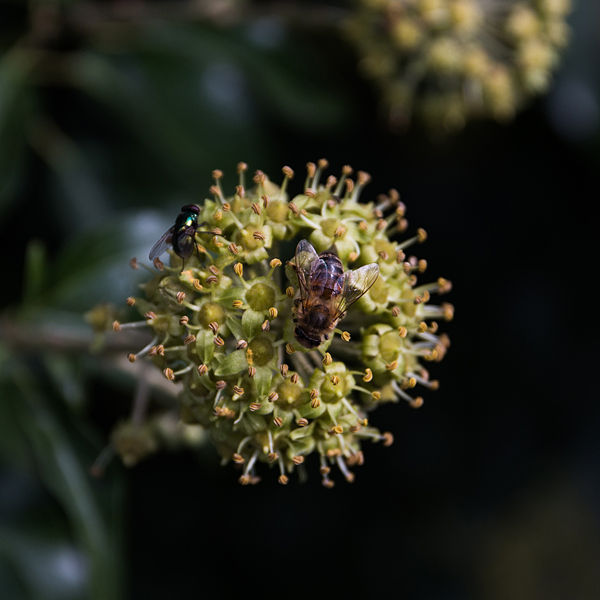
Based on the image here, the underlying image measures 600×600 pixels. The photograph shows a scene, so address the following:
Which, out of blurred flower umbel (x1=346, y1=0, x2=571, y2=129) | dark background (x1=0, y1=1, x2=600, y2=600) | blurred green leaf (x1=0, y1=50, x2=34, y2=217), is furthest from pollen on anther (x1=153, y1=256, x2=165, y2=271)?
blurred flower umbel (x1=346, y1=0, x2=571, y2=129)

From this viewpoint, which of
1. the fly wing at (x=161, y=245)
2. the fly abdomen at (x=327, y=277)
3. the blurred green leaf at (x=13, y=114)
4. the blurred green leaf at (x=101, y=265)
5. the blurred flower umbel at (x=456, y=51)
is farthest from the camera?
the blurred flower umbel at (x=456, y=51)

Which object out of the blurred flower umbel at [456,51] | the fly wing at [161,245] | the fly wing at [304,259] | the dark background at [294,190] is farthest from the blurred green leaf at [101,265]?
the blurred flower umbel at [456,51]

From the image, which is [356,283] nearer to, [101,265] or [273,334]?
[273,334]

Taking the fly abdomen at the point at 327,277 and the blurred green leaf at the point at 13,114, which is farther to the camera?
the blurred green leaf at the point at 13,114

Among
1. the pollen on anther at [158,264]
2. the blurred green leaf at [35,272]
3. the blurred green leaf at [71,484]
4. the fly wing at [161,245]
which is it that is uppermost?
the blurred green leaf at [35,272]

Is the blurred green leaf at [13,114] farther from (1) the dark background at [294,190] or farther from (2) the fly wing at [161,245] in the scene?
(2) the fly wing at [161,245]

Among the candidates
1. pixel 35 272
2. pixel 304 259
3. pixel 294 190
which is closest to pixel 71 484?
pixel 35 272

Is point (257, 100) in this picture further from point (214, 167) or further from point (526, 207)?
point (526, 207)
